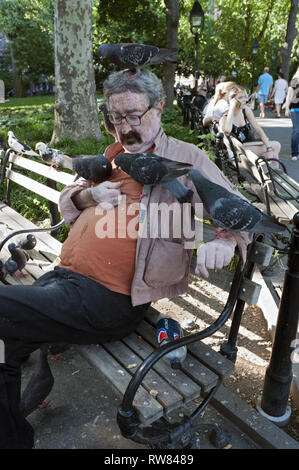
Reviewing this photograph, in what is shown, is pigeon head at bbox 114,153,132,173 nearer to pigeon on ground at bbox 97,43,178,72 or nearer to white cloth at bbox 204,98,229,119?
pigeon on ground at bbox 97,43,178,72

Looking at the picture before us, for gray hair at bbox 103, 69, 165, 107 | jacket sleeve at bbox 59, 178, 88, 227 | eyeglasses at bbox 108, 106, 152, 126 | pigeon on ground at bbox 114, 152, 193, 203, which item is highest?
gray hair at bbox 103, 69, 165, 107

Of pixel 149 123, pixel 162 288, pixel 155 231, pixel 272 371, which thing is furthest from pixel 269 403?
pixel 149 123

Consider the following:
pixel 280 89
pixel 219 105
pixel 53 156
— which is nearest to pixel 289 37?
pixel 280 89

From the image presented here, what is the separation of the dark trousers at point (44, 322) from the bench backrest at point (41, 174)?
1.36 m

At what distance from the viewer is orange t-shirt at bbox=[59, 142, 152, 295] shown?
2.10 m

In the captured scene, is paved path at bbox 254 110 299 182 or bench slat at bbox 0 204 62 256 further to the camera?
paved path at bbox 254 110 299 182

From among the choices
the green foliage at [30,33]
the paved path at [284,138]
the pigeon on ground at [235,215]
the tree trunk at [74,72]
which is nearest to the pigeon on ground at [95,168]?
the pigeon on ground at [235,215]

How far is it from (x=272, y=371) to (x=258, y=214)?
101cm

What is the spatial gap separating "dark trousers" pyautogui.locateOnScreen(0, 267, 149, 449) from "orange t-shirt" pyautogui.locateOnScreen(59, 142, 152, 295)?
56mm

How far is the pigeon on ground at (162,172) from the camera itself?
1.86 m

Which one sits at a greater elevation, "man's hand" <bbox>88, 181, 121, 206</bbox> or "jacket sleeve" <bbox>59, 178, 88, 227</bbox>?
"man's hand" <bbox>88, 181, 121, 206</bbox>

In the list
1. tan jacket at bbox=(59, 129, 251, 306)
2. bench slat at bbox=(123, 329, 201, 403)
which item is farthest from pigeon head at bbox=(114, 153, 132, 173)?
bench slat at bbox=(123, 329, 201, 403)

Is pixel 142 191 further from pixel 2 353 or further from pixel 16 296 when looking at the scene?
pixel 2 353

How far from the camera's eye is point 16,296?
1.88 metres
